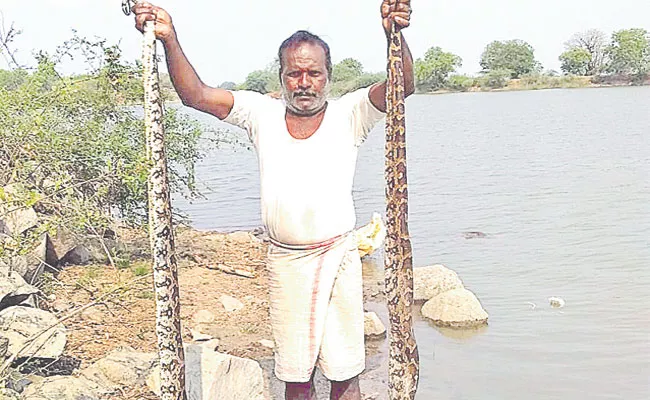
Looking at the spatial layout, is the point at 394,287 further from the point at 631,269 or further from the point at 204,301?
the point at 631,269

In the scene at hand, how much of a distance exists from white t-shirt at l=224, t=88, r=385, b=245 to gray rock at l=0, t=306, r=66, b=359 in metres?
2.46

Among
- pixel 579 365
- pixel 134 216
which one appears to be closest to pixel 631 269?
pixel 579 365

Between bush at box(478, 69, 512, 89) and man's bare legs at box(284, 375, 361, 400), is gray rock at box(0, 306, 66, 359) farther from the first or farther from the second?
bush at box(478, 69, 512, 89)

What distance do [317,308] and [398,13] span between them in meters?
1.49

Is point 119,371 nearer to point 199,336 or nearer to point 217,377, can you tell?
point 217,377

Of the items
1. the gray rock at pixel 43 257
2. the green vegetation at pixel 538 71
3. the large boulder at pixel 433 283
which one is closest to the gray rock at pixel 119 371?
the gray rock at pixel 43 257

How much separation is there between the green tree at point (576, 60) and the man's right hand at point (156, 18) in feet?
254

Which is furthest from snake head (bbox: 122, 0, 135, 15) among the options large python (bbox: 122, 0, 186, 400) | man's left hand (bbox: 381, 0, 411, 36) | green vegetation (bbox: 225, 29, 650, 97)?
green vegetation (bbox: 225, 29, 650, 97)

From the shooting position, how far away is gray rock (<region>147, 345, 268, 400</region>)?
528 cm

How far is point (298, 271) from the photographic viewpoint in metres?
3.81

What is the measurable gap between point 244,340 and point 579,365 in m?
3.69

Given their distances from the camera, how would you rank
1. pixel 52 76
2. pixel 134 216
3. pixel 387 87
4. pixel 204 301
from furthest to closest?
pixel 134 216 < pixel 204 301 < pixel 52 76 < pixel 387 87

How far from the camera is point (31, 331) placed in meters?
5.72

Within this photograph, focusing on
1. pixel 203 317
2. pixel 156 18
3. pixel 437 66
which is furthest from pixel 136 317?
pixel 437 66
